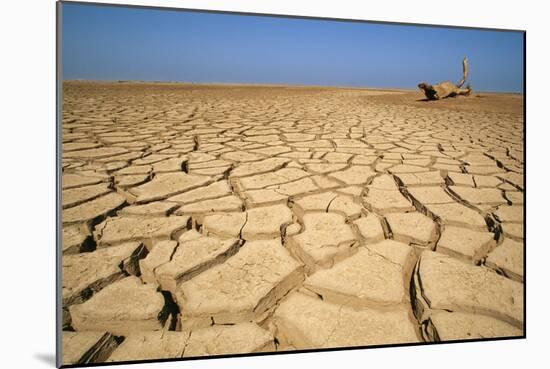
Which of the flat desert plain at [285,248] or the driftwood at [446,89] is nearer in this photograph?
the flat desert plain at [285,248]

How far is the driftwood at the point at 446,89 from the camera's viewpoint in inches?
60.1

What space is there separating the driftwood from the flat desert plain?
157 millimetres

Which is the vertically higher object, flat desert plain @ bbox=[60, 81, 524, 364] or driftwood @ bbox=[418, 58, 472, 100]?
driftwood @ bbox=[418, 58, 472, 100]

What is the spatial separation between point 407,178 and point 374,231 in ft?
2.10

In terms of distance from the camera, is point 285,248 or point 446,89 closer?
point 285,248

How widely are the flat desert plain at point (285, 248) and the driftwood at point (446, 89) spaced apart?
16 cm

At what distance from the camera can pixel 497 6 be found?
1.39m

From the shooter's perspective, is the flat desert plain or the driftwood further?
the driftwood

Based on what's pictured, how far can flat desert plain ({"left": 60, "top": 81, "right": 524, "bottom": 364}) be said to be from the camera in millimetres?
1039

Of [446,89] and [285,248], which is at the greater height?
[446,89]

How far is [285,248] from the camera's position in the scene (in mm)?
1278

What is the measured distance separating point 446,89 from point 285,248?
128 centimetres

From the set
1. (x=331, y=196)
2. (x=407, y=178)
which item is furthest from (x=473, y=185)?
(x=331, y=196)

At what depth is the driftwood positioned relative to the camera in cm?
153
